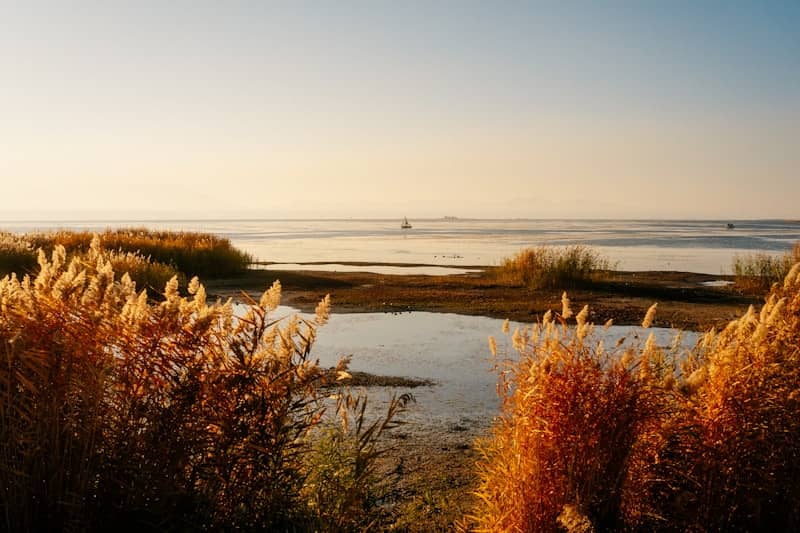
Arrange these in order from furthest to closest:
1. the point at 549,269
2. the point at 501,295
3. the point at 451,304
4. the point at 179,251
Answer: the point at 179,251
the point at 549,269
the point at 501,295
the point at 451,304

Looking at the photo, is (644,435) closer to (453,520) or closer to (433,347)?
(453,520)

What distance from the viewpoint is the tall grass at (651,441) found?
427 centimetres

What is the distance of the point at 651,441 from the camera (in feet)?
15.1

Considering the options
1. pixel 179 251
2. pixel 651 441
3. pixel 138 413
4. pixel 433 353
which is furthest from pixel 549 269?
pixel 138 413

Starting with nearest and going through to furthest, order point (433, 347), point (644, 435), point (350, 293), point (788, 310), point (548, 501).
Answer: point (548, 501)
point (644, 435)
point (788, 310)
point (433, 347)
point (350, 293)

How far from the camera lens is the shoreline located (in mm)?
18453

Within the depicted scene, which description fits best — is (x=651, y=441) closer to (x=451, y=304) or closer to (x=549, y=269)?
(x=451, y=304)

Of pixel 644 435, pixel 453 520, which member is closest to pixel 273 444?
pixel 453 520

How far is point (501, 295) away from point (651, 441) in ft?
58.2

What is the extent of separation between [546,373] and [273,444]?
165cm

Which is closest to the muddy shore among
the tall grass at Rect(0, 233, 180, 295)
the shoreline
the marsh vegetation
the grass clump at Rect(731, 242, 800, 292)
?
the shoreline

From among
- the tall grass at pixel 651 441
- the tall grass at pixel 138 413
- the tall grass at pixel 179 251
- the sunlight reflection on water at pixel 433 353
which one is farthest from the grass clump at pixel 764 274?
the tall grass at pixel 138 413

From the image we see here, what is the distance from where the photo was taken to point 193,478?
3918mm

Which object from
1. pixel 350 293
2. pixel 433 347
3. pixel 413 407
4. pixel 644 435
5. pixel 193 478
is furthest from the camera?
pixel 350 293
